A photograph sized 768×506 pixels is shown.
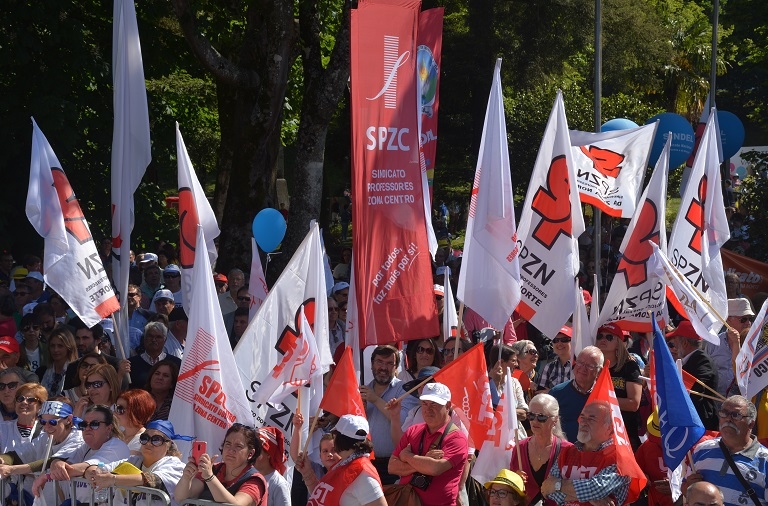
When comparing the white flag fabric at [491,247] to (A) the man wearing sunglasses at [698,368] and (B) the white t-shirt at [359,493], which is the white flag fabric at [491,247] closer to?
(A) the man wearing sunglasses at [698,368]

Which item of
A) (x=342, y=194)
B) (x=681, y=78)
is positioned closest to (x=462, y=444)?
(x=342, y=194)

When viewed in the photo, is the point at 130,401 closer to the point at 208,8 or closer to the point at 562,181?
the point at 562,181

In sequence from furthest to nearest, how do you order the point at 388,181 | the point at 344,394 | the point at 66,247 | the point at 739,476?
1. the point at 66,247
2. the point at 388,181
3. the point at 344,394
4. the point at 739,476

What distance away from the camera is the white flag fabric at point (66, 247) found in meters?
8.39

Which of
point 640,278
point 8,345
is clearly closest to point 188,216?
point 8,345

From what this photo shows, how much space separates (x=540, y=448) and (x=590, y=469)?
1.27 ft

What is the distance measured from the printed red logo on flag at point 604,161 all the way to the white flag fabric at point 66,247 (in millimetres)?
4788

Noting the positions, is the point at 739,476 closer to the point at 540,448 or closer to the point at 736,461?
the point at 736,461

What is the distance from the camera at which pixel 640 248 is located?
374 inches

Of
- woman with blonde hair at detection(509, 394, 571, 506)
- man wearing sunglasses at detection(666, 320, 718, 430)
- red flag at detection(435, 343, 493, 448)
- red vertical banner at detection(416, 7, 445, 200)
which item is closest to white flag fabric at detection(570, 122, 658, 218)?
red vertical banner at detection(416, 7, 445, 200)

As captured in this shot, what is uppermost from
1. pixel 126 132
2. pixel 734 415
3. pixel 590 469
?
pixel 126 132

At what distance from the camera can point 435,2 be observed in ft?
78.0

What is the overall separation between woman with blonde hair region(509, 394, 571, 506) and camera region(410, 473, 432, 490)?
1.87 ft

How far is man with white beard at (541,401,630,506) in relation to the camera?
643cm
